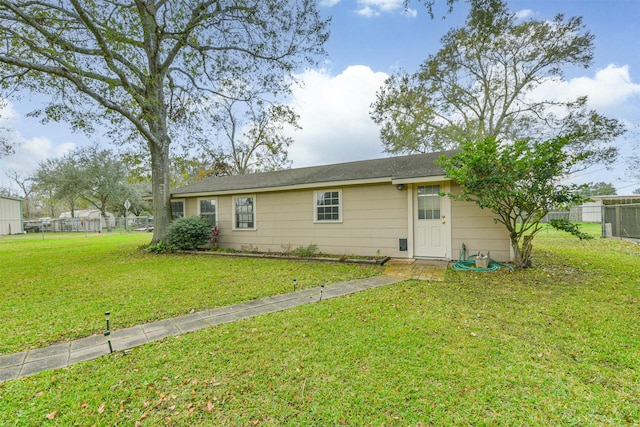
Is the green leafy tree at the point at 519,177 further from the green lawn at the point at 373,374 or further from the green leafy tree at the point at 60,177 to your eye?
the green leafy tree at the point at 60,177

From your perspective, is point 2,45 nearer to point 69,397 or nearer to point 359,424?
point 69,397

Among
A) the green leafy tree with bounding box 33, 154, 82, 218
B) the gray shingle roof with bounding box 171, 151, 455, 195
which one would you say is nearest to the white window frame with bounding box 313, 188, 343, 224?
the gray shingle roof with bounding box 171, 151, 455, 195

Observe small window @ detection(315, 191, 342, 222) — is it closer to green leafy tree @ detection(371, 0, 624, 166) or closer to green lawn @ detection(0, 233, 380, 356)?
green lawn @ detection(0, 233, 380, 356)

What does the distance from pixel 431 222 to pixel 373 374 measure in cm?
551

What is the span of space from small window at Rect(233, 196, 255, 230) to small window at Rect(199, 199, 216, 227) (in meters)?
1.01

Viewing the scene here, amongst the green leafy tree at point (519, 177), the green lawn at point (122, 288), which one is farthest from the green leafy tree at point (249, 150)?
the green leafy tree at point (519, 177)

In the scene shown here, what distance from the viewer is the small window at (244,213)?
9.61 meters

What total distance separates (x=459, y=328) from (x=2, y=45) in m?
13.3

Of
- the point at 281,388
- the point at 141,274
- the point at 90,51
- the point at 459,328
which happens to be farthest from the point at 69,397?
the point at 90,51

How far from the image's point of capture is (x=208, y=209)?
10.4 m

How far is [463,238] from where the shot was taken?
6691 mm

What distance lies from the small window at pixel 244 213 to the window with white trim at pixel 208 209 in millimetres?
1009

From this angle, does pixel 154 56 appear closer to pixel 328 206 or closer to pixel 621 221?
pixel 328 206

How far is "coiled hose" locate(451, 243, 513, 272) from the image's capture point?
5820 millimetres
